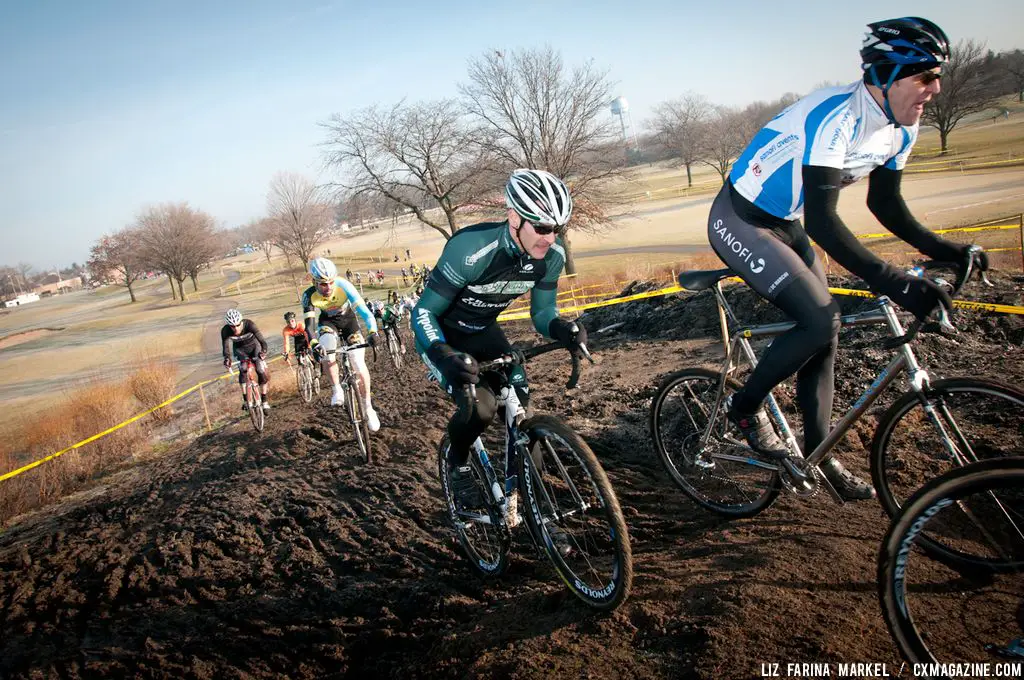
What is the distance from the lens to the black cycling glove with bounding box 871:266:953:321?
2.67 meters

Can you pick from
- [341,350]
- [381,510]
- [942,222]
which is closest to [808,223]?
[381,510]

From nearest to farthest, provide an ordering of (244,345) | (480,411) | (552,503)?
(552,503) < (480,411) < (244,345)

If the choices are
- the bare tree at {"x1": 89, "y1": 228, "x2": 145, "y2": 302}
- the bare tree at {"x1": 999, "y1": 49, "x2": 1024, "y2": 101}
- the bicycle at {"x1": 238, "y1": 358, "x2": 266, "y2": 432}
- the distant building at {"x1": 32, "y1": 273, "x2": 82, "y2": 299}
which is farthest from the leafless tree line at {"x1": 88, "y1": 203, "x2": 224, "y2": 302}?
the bare tree at {"x1": 999, "y1": 49, "x2": 1024, "y2": 101}

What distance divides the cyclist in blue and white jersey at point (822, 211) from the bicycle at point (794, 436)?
0.48ft

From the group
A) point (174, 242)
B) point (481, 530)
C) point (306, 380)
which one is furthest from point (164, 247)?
point (481, 530)

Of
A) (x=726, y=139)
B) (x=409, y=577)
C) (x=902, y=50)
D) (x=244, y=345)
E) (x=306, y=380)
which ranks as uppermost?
(x=726, y=139)

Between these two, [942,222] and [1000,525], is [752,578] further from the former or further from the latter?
[942,222]

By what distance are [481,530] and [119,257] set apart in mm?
79219

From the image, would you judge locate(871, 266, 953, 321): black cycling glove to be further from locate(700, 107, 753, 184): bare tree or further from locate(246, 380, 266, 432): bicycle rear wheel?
locate(700, 107, 753, 184): bare tree

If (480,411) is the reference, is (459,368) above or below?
above

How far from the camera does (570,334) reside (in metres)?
3.33

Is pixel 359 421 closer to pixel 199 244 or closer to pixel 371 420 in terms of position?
pixel 371 420

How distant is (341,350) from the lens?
725 cm

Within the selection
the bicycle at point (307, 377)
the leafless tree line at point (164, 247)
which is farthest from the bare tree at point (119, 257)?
the bicycle at point (307, 377)
